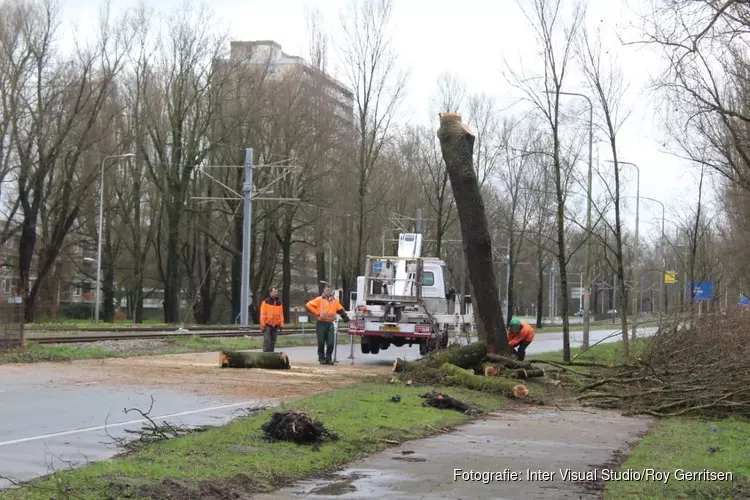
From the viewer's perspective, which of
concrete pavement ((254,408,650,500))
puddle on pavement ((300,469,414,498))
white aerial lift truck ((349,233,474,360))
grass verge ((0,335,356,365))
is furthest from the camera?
white aerial lift truck ((349,233,474,360))

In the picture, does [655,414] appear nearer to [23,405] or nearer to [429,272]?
[23,405]

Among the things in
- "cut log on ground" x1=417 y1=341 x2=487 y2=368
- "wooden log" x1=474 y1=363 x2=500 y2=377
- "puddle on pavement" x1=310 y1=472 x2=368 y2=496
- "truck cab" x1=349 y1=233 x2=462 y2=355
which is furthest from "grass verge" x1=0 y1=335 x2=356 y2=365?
"puddle on pavement" x1=310 y1=472 x2=368 y2=496

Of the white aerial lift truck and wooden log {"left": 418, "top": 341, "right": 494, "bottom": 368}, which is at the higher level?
the white aerial lift truck

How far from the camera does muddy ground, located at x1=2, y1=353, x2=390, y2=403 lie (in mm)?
A: 14836

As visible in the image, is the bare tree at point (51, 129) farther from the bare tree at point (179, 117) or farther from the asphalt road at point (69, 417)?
the asphalt road at point (69, 417)

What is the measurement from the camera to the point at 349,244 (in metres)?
49.7

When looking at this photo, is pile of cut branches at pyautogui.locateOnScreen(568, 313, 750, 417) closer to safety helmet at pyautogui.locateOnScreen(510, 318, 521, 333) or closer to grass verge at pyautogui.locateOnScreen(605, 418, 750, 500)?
grass verge at pyautogui.locateOnScreen(605, 418, 750, 500)

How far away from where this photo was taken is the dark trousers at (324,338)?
2081cm

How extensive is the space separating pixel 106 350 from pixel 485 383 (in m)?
10.9

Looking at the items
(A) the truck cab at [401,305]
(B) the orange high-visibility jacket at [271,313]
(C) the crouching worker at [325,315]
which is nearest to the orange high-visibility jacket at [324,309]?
(C) the crouching worker at [325,315]

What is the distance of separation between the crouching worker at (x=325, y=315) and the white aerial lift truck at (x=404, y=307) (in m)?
1.64

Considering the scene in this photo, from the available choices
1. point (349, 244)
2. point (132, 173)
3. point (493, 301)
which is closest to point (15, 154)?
point (132, 173)

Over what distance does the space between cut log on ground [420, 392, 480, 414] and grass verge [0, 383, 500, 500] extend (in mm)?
276

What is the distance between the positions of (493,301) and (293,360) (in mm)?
6342
